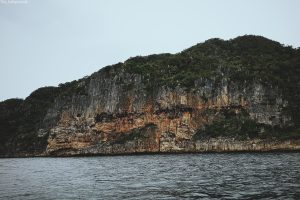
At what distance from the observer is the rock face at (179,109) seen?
368 feet

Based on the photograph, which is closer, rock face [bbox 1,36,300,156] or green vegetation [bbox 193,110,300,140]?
green vegetation [bbox 193,110,300,140]

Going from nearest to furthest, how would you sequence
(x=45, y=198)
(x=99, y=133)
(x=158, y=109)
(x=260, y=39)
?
(x=45, y=198) < (x=158, y=109) < (x=99, y=133) < (x=260, y=39)

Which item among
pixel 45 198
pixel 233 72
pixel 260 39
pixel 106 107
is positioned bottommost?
pixel 45 198

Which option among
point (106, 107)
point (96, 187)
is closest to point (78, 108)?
point (106, 107)

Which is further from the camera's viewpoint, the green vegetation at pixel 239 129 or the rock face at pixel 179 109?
the rock face at pixel 179 109

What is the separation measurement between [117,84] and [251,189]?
344ft

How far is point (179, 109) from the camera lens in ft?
391

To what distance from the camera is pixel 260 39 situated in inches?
6737

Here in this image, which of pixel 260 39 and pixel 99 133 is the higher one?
pixel 260 39

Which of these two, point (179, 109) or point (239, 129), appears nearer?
point (239, 129)

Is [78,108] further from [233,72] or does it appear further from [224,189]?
[224,189]

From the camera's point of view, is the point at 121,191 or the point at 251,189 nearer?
the point at 251,189

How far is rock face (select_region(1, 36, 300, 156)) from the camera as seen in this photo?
11219 cm

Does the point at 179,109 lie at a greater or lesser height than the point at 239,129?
greater
